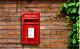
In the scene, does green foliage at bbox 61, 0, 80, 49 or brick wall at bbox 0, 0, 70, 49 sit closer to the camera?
green foliage at bbox 61, 0, 80, 49

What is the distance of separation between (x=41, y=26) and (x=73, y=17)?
0.64 m

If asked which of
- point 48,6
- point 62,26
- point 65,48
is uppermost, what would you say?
point 48,6

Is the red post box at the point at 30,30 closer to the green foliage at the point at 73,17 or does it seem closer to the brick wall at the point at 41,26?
the brick wall at the point at 41,26

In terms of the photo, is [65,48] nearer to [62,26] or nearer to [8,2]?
[62,26]

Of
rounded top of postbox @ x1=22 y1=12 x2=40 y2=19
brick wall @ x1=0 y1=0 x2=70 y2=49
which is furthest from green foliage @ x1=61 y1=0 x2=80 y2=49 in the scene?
rounded top of postbox @ x1=22 y1=12 x2=40 y2=19

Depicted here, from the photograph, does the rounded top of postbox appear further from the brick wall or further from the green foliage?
the green foliage

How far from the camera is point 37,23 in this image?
442cm

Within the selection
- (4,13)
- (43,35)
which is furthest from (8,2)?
(43,35)

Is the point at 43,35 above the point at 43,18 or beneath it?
beneath

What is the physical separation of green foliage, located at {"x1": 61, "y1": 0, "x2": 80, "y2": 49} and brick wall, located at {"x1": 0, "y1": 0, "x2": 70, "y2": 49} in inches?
4.2

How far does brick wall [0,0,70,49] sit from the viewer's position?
14.7 feet

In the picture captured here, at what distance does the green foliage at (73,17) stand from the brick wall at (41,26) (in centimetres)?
11

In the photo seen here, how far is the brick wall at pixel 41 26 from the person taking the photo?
4488 millimetres

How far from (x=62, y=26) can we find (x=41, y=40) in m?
0.49
